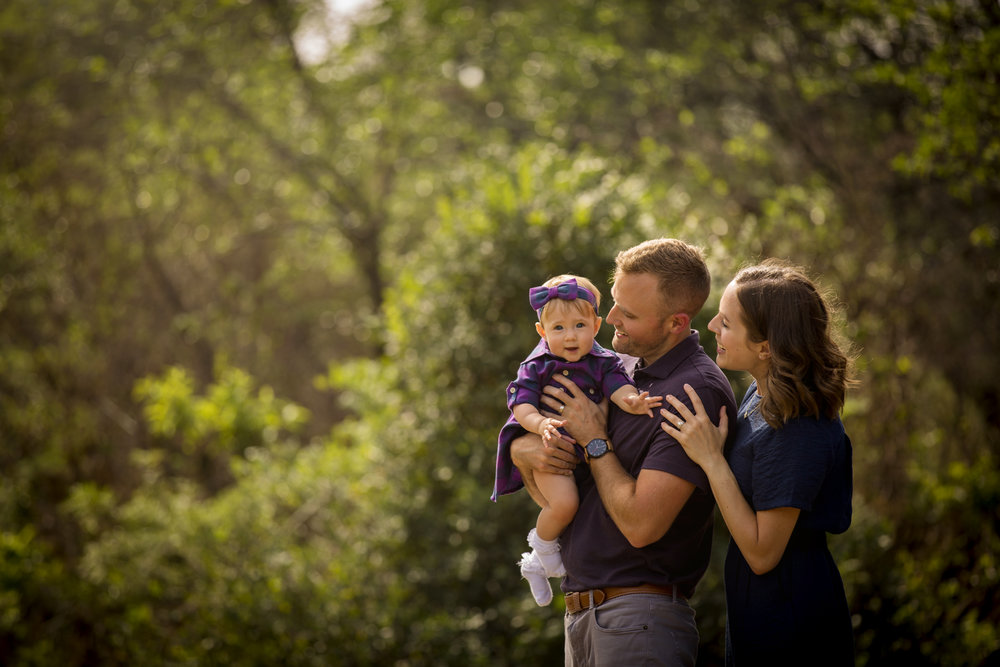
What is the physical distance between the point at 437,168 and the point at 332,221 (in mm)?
1610

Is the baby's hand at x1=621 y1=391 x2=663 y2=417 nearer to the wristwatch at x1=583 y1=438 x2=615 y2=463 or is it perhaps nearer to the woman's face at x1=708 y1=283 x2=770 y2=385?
the wristwatch at x1=583 y1=438 x2=615 y2=463

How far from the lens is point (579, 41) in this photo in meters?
9.22

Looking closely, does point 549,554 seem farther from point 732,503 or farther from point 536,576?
point 732,503

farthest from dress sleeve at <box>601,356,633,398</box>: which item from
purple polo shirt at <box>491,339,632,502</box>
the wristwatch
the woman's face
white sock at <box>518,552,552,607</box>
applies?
white sock at <box>518,552,552,607</box>

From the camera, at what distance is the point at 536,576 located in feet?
9.39

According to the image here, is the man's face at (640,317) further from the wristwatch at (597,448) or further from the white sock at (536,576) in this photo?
the white sock at (536,576)

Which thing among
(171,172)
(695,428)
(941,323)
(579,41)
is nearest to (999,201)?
(941,323)

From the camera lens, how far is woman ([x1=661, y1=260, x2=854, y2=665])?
2.33 m

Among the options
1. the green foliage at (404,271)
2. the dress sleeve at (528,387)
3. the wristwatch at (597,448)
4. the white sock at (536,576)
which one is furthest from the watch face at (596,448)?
the green foliage at (404,271)

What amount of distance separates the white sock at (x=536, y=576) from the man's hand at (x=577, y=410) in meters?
0.54

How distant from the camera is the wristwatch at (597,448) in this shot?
8.23 ft

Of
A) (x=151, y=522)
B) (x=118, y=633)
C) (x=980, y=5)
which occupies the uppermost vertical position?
(x=980, y=5)

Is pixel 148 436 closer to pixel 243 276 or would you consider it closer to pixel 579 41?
pixel 243 276

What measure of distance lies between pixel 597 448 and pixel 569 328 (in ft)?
1.22
